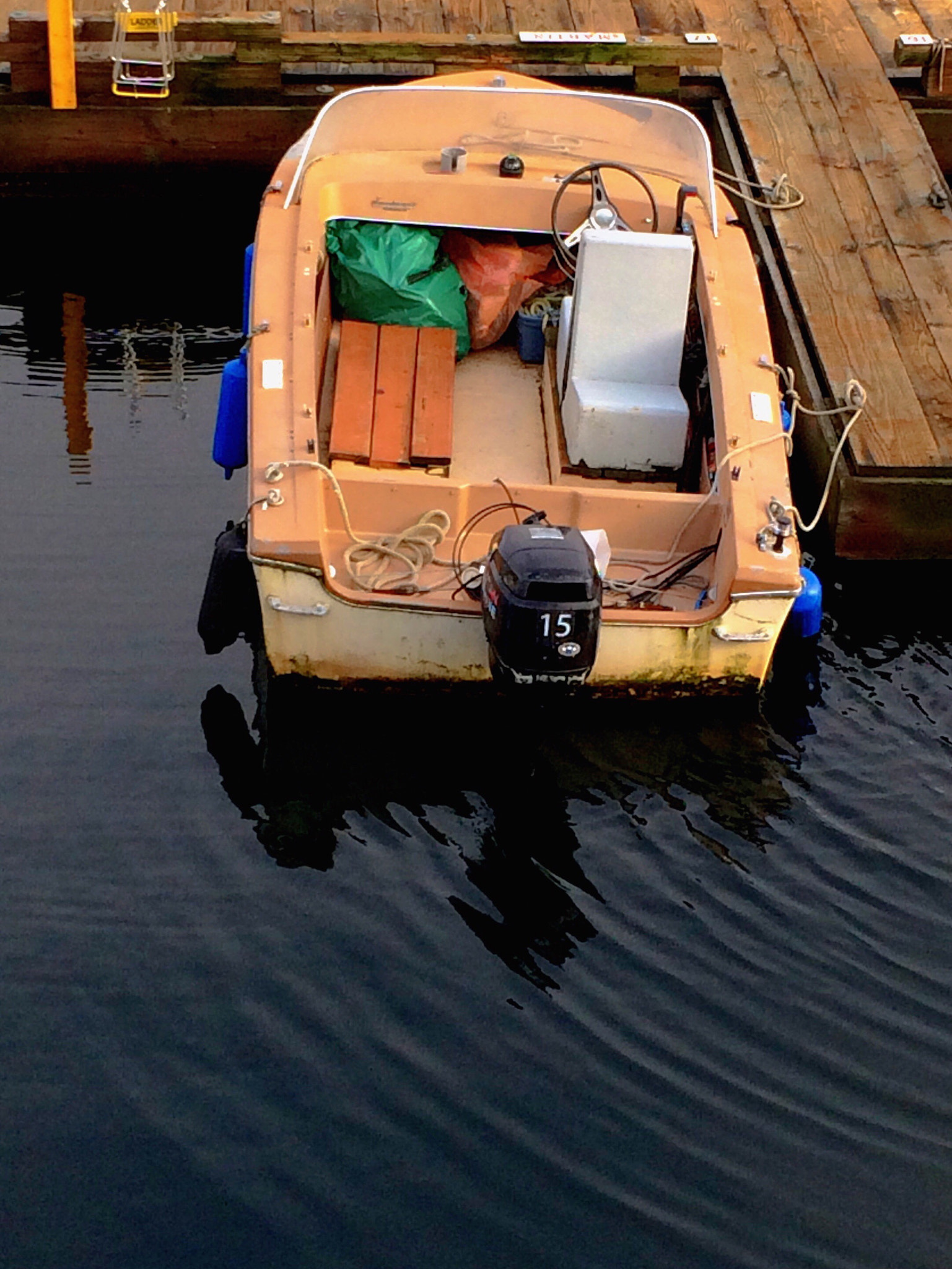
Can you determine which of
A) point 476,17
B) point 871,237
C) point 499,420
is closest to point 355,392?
point 499,420

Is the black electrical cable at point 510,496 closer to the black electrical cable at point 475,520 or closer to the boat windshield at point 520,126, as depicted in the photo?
the black electrical cable at point 475,520

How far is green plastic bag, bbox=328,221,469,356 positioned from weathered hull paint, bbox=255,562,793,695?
213 cm

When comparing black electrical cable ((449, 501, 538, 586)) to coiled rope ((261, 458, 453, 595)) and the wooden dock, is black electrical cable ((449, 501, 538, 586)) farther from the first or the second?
the wooden dock

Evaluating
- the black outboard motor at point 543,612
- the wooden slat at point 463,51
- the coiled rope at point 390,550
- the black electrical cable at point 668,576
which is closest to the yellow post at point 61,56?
the wooden slat at point 463,51

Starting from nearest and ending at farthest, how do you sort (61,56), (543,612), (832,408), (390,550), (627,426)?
(543,612) < (390,550) < (627,426) < (832,408) < (61,56)

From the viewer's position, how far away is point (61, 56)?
8.96m

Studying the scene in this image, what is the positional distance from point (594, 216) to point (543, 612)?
2831 mm

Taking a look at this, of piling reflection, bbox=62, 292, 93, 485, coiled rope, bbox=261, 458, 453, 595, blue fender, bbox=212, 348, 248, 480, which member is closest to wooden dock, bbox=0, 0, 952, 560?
piling reflection, bbox=62, 292, 93, 485

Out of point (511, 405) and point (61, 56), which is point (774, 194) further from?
point (61, 56)

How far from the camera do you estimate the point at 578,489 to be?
600 centimetres

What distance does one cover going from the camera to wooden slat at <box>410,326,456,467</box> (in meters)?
6.60

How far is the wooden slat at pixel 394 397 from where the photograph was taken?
656 centimetres

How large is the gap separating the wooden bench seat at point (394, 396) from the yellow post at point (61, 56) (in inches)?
120

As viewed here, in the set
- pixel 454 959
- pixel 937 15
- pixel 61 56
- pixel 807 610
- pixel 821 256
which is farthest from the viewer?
pixel 937 15
